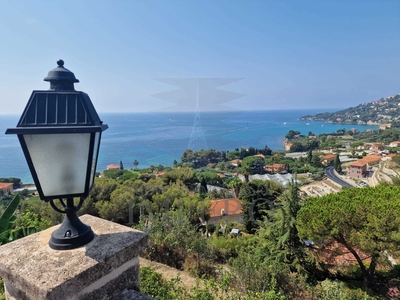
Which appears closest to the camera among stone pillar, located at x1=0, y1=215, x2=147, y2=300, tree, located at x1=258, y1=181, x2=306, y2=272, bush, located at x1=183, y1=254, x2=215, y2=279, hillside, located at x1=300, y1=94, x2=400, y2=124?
stone pillar, located at x1=0, y1=215, x2=147, y2=300

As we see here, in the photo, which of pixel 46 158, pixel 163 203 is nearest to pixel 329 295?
pixel 46 158

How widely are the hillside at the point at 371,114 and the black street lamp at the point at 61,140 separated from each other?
128147 millimetres

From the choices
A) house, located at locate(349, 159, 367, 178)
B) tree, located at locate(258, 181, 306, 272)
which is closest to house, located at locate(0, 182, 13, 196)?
tree, located at locate(258, 181, 306, 272)

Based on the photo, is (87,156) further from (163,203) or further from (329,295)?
(163,203)

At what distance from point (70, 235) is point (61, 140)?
0.48 metres

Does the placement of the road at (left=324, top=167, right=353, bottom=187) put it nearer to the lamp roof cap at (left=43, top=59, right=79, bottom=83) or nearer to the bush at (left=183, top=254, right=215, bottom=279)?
the bush at (left=183, top=254, right=215, bottom=279)

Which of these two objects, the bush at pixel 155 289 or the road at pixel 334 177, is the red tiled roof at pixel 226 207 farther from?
the road at pixel 334 177

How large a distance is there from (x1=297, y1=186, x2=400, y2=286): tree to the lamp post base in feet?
21.8

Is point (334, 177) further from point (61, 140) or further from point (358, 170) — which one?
point (61, 140)

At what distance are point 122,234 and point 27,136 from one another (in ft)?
2.24

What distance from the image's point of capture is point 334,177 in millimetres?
39781

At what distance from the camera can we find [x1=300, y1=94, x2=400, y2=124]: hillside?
110500mm

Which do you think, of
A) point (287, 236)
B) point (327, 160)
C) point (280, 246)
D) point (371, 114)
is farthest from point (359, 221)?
point (371, 114)

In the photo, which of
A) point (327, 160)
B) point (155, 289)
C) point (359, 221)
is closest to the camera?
point (155, 289)
